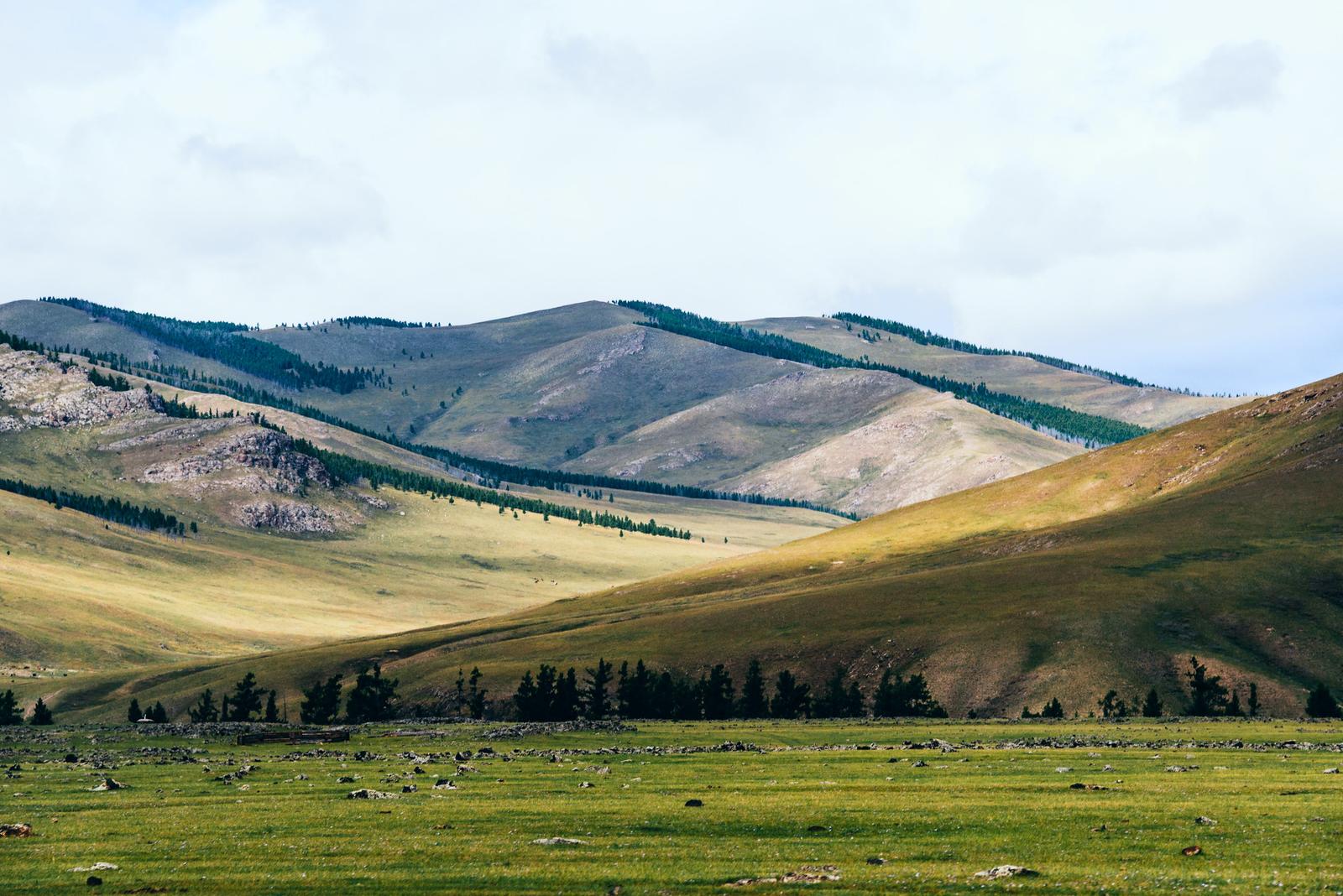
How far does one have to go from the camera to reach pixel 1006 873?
31984mm

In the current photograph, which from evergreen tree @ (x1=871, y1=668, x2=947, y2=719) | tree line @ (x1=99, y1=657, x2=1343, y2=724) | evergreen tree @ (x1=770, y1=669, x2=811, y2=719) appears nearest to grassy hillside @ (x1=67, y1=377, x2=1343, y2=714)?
tree line @ (x1=99, y1=657, x2=1343, y2=724)

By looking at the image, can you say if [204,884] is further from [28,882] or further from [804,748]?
[804,748]

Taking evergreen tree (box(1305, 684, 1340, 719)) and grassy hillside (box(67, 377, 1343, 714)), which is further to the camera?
grassy hillside (box(67, 377, 1343, 714))

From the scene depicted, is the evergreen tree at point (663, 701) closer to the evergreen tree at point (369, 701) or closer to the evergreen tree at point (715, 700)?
the evergreen tree at point (715, 700)

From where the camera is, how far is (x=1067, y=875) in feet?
104

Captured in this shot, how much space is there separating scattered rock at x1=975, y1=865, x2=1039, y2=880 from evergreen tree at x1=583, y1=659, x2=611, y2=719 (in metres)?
93.8

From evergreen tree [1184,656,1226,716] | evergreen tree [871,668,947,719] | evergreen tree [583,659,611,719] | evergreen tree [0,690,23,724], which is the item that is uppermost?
evergreen tree [1184,656,1226,716]

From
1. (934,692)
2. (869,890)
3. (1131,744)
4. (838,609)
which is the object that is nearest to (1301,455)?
(838,609)

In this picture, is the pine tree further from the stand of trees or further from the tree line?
the stand of trees

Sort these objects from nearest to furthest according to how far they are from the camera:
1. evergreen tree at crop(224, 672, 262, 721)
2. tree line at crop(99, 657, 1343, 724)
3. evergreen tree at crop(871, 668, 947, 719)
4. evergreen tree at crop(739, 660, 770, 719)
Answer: tree line at crop(99, 657, 1343, 724) → evergreen tree at crop(871, 668, 947, 719) → evergreen tree at crop(739, 660, 770, 719) → evergreen tree at crop(224, 672, 262, 721)

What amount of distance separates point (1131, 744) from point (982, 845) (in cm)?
4018

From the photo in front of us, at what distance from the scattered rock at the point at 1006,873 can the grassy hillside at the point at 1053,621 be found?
92.2 meters

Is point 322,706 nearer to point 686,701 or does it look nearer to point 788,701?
point 686,701

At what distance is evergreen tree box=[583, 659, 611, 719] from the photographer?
12950cm
